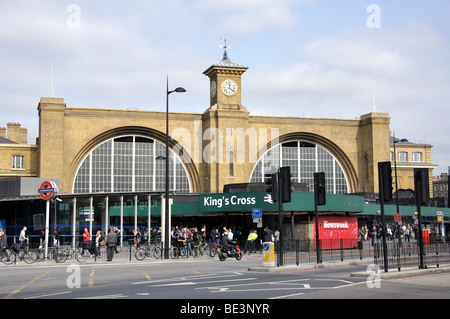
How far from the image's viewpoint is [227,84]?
59.1m

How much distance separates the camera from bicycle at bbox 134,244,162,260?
30516 mm

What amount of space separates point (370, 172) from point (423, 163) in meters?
17.5

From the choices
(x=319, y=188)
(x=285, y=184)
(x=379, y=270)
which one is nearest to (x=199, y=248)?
(x=319, y=188)

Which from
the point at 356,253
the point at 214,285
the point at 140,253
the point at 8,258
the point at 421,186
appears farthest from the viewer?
the point at 140,253

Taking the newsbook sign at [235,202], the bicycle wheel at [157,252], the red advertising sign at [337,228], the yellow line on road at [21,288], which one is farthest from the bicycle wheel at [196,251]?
the yellow line on road at [21,288]

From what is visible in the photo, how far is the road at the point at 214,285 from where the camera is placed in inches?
546

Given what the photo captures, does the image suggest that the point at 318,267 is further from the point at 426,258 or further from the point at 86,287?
the point at 86,287

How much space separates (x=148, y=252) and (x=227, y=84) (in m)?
31.1

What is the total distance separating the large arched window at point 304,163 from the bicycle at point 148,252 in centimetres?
2790

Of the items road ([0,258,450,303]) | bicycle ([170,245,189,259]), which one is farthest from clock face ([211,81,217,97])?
road ([0,258,450,303])

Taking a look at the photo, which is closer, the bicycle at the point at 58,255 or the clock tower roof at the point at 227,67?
the bicycle at the point at 58,255

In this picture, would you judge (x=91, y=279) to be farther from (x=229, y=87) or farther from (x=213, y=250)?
(x=229, y=87)

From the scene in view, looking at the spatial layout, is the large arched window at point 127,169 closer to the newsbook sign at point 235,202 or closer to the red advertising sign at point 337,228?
the newsbook sign at point 235,202
